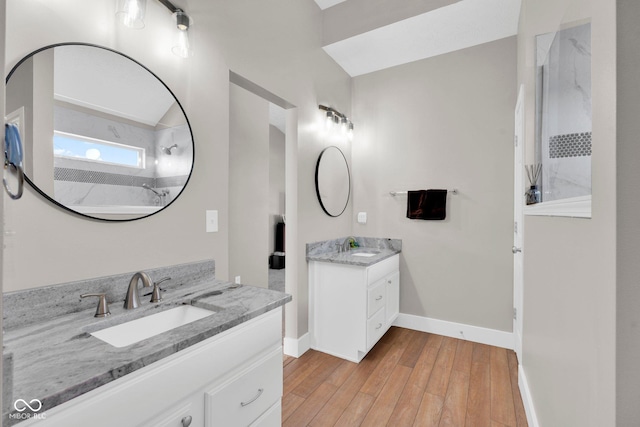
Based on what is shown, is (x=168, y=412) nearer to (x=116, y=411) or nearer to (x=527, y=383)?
(x=116, y=411)

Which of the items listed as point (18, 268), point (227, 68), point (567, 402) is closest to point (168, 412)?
point (18, 268)

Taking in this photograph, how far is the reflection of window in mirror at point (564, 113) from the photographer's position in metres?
0.84

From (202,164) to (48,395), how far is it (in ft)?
3.81

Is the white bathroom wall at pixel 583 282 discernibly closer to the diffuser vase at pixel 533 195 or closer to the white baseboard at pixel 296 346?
the diffuser vase at pixel 533 195

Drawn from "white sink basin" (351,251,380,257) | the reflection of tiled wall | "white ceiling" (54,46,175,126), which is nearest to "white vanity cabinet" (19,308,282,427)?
the reflection of tiled wall

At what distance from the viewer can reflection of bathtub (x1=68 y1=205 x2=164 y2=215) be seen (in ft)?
3.68

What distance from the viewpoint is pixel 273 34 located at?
2.14 metres

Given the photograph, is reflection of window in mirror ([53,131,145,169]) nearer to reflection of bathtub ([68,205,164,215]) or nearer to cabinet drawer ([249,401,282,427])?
reflection of bathtub ([68,205,164,215])

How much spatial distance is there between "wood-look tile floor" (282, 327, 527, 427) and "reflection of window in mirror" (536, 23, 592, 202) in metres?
1.37

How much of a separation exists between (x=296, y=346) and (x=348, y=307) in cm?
55

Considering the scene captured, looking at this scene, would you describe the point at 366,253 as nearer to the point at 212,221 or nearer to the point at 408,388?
the point at 408,388

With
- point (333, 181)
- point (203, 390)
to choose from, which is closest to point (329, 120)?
point (333, 181)

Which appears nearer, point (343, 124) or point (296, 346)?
point (296, 346)

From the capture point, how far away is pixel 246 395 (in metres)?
1.10
